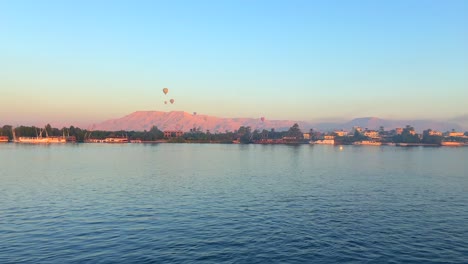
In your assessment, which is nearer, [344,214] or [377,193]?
[344,214]

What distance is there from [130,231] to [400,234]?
29.7 m

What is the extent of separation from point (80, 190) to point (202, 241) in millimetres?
39470

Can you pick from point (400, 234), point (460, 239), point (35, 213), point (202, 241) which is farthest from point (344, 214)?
point (35, 213)

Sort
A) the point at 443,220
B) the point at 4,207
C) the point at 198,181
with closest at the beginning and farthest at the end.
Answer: the point at 443,220 < the point at 4,207 < the point at 198,181

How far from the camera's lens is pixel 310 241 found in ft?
123

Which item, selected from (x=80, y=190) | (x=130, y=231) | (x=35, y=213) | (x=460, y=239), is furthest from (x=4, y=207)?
(x=460, y=239)

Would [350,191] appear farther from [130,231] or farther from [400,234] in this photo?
[130,231]

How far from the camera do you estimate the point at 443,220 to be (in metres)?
47.4

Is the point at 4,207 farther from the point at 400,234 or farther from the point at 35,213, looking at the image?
the point at 400,234

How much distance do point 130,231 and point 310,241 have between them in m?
19.3

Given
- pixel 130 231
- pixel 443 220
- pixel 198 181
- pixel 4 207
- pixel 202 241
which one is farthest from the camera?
pixel 198 181

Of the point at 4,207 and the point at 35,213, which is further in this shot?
the point at 4,207

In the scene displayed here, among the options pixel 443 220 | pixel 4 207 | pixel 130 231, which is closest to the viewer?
pixel 130 231

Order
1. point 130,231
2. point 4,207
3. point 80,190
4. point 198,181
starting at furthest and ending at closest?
point 198,181
point 80,190
point 4,207
point 130,231
